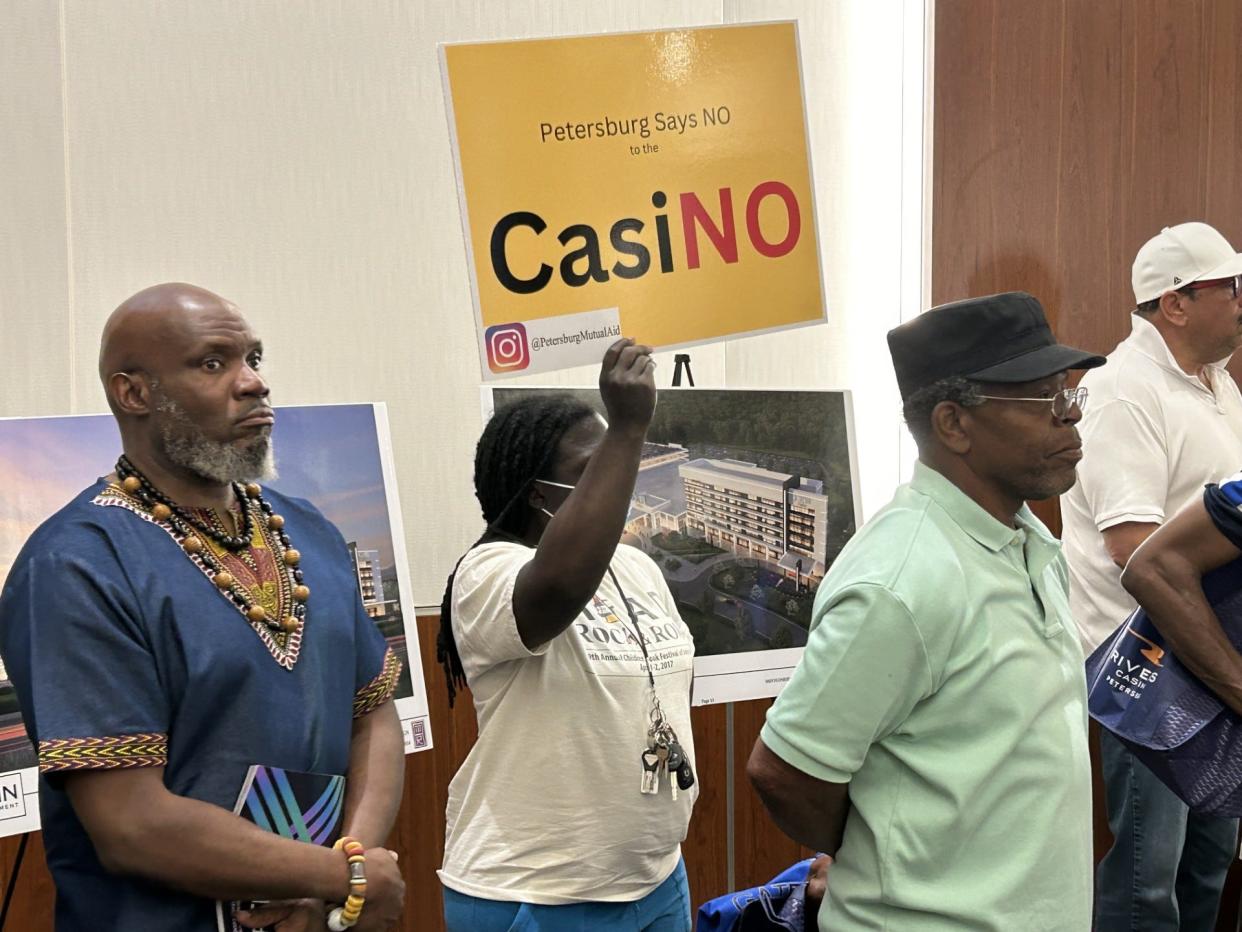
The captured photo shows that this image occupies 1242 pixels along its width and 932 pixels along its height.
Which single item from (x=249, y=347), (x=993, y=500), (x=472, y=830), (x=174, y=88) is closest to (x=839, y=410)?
(x=993, y=500)

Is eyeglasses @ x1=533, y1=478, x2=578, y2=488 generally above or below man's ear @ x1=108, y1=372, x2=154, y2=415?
below

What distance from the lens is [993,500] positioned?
1.62m

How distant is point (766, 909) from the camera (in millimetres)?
1729

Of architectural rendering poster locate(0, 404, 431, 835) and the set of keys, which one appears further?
architectural rendering poster locate(0, 404, 431, 835)

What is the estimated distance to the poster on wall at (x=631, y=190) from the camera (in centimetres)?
210

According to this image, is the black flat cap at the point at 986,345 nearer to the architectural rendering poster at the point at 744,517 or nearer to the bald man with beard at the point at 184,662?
the bald man with beard at the point at 184,662

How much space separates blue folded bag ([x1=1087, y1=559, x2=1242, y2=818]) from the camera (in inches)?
79.5

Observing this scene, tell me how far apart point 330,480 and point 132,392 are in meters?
1.02

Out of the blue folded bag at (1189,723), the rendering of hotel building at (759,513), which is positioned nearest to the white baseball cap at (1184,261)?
the rendering of hotel building at (759,513)

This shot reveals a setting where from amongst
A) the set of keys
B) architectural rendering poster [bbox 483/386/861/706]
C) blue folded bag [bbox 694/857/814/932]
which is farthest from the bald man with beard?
architectural rendering poster [bbox 483/386/861/706]

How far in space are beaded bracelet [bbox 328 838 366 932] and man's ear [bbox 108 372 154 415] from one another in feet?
1.82

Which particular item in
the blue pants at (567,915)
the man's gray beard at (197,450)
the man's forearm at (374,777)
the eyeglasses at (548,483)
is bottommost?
the blue pants at (567,915)

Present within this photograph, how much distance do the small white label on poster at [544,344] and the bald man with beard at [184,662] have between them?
1.85 ft

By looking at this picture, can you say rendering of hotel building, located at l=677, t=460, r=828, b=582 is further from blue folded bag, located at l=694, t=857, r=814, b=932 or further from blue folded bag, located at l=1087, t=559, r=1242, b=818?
blue folded bag, located at l=694, t=857, r=814, b=932
